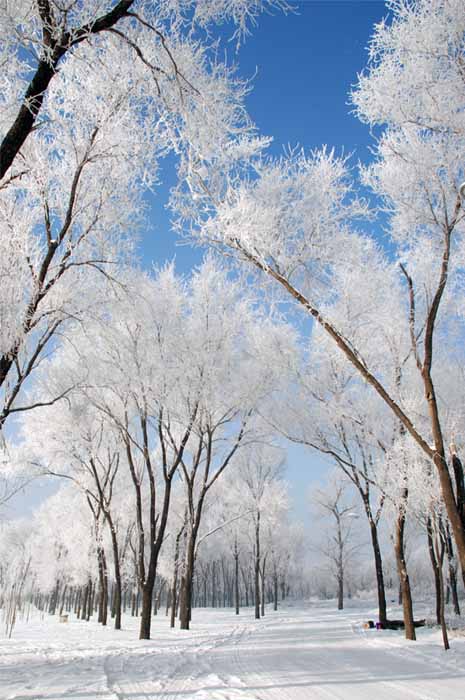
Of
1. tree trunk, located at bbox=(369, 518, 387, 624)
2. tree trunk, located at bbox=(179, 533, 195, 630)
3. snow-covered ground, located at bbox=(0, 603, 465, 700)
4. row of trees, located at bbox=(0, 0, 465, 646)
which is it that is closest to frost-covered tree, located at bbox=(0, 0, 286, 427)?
row of trees, located at bbox=(0, 0, 465, 646)

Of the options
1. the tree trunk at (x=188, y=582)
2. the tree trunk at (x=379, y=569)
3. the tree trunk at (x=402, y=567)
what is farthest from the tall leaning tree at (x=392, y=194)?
the tree trunk at (x=188, y=582)

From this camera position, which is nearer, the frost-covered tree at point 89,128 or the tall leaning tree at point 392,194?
the frost-covered tree at point 89,128

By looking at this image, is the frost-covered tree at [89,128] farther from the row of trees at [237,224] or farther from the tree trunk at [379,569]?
the tree trunk at [379,569]

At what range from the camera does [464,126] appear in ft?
22.7

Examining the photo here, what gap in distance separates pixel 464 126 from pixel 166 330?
1038cm

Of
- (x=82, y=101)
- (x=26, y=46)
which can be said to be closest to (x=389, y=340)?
(x=82, y=101)

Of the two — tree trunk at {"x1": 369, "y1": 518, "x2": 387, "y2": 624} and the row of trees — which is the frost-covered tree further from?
tree trunk at {"x1": 369, "y1": 518, "x2": 387, "y2": 624}

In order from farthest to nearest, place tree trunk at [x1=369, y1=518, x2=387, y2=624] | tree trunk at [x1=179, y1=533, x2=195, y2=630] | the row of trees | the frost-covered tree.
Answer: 1. tree trunk at [x1=179, y1=533, x2=195, y2=630]
2. tree trunk at [x1=369, y1=518, x2=387, y2=624]
3. the row of trees
4. the frost-covered tree

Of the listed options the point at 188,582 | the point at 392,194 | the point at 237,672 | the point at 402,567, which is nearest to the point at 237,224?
the point at 392,194

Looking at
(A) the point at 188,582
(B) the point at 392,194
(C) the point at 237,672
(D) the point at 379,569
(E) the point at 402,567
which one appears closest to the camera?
(C) the point at 237,672

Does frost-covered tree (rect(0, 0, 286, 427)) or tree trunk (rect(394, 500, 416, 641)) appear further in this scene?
tree trunk (rect(394, 500, 416, 641))

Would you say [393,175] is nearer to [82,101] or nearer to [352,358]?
[352,358]

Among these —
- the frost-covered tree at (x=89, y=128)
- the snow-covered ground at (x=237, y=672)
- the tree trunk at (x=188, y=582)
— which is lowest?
the snow-covered ground at (x=237, y=672)

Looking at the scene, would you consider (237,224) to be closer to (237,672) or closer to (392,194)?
(392,194)
